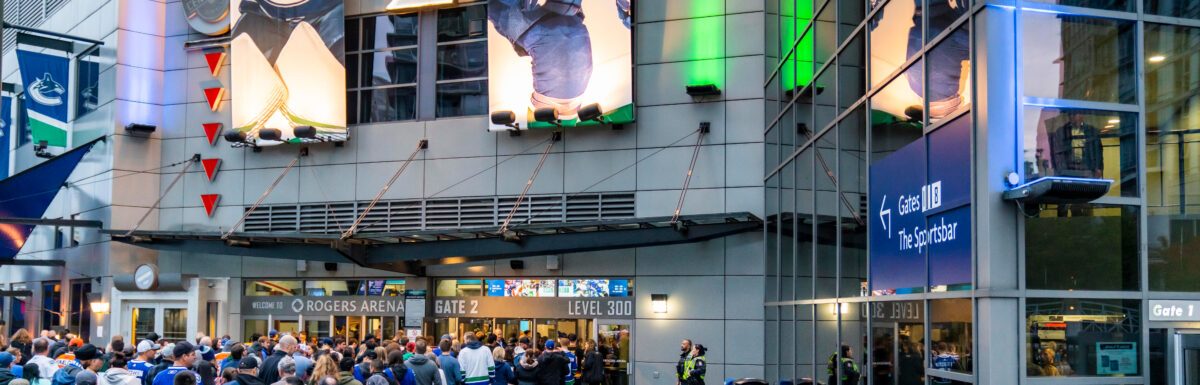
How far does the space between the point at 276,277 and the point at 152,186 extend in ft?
12.8

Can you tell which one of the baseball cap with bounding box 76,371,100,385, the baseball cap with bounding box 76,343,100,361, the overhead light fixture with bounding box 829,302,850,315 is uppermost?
the overhead light fixture with bounding box 829,302,850,315

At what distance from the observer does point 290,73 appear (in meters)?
24.1

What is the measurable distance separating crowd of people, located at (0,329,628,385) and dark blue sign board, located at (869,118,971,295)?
5.27 meters

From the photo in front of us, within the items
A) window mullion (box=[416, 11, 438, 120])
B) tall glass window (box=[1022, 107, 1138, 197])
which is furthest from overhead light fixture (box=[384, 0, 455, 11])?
tall glass window (box=[1022, 107, 1138, 197])

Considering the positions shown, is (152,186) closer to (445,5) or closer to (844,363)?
(445,5)

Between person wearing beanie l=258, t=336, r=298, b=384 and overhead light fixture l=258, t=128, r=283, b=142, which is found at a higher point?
overhead light fixture l=258, t=128, r=283, b=142

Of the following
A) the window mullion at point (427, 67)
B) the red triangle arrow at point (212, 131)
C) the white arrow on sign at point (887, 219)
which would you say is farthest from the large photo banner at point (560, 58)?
the white arrow on sign at point (887, 219)

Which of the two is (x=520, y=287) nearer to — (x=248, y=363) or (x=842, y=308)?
(x=842, y=308)

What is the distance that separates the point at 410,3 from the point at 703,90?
696 cm

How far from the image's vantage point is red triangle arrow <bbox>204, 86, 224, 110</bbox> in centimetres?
2550

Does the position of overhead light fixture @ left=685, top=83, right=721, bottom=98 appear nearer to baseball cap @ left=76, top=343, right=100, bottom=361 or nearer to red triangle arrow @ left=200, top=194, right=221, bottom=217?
red triangle arrow @ left=200, top=194, right=221, bottom=217

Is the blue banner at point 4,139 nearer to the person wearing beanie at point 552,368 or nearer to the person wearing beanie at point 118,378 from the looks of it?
the person wearing beanie at point 552,368

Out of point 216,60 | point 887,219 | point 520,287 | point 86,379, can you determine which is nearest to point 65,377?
point 86,379

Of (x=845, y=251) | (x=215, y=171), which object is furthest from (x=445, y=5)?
(x=845, y=251)
